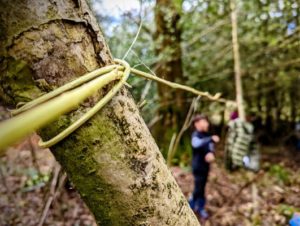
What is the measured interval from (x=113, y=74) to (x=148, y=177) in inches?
9.7

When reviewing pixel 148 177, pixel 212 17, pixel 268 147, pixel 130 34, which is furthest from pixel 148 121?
pixel 148 177

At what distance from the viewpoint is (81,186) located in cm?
86

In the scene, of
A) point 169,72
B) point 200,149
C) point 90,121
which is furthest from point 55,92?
point 169,72

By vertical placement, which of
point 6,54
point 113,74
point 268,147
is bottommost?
point 268,147

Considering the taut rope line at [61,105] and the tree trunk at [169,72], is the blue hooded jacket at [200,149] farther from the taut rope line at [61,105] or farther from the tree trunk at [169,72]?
the taut rope line at [61,105]

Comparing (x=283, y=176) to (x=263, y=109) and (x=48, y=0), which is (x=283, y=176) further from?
(x=48, y=0)

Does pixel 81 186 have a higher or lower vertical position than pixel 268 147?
higher

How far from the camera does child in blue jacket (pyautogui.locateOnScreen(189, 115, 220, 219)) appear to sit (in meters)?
5.67

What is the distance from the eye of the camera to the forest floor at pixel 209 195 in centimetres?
554

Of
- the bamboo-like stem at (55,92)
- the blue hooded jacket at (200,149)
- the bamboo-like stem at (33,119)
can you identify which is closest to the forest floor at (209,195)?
the blue hooded jacket at (200,149)

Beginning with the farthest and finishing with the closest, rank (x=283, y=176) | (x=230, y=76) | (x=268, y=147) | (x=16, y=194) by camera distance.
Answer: (x=268, y=147)
(x=230, y=76)
(x=283, y=176)
(x=16, y=194)

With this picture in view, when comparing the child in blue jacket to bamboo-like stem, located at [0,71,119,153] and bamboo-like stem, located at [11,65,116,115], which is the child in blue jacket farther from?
bamboo-like stem, located at [0,71,119,153]

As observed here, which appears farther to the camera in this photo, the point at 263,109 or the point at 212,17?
the point at 263,109

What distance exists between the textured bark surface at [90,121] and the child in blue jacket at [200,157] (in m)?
4.78
